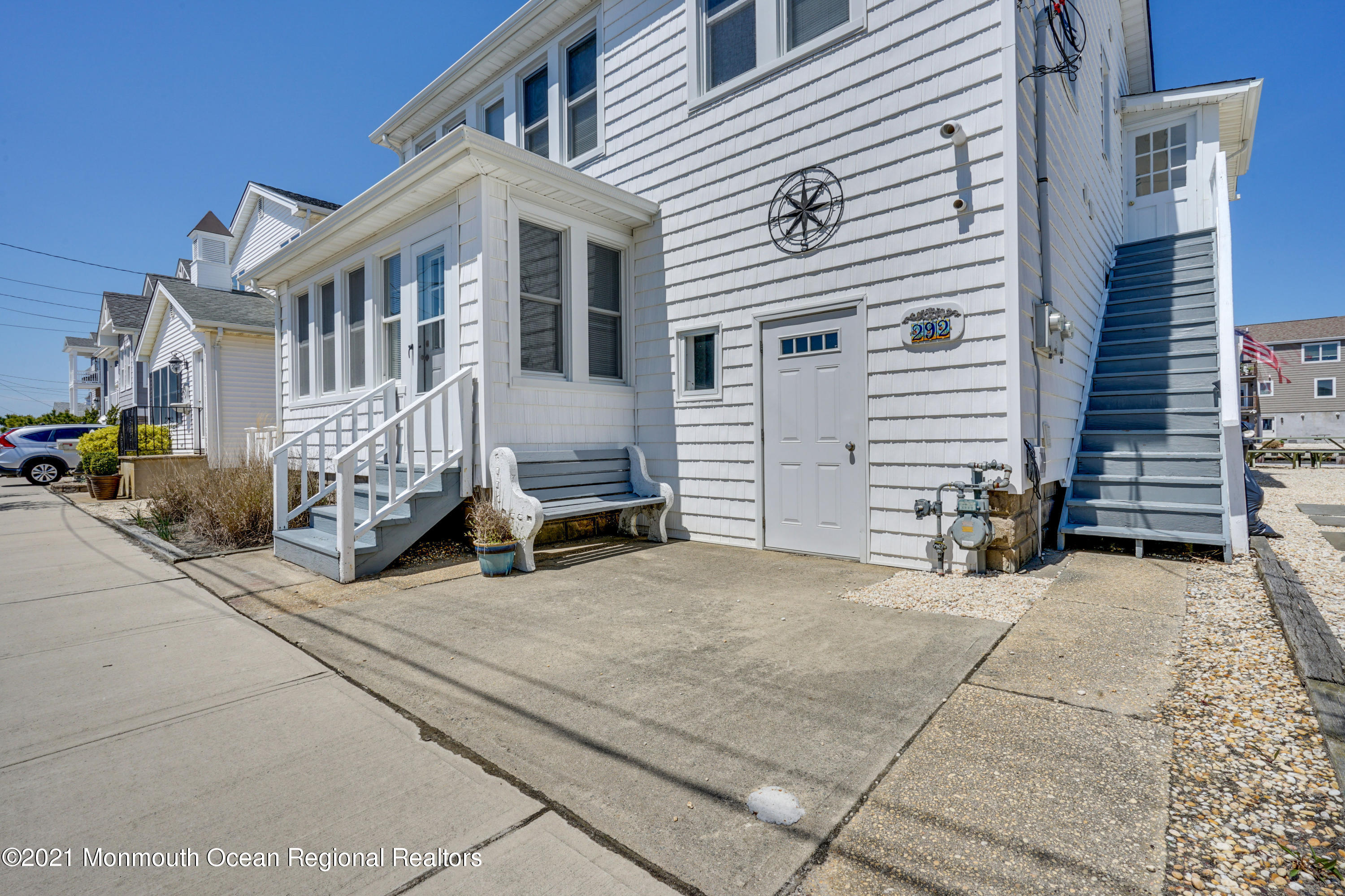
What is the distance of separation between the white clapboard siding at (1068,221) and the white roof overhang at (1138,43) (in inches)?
54.8

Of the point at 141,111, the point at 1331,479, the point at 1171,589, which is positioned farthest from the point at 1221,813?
the point at 141,111

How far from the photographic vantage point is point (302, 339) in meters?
9.09

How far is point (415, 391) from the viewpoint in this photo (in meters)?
6.74

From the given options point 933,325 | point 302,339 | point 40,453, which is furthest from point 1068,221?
point 40,453

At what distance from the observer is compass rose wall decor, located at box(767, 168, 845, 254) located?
546 cm

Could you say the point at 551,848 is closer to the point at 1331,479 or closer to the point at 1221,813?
the point at 1221,813

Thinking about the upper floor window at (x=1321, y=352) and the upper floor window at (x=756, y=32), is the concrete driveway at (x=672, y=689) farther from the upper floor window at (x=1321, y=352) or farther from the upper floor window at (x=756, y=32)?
the upper floor window at (x=1321, y=352)

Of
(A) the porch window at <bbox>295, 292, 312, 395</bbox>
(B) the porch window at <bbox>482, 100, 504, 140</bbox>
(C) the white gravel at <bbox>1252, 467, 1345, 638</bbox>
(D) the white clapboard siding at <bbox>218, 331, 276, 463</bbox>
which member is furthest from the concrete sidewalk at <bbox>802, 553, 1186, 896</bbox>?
(D) the white clapboard siding at <bbox>218, 331, 276, 463</bbox>

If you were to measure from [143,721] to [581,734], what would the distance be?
1.93 meters

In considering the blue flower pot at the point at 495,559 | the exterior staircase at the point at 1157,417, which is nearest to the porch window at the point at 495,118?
the blue flower pot at the point at 495,559

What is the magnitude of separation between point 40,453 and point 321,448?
16381mm

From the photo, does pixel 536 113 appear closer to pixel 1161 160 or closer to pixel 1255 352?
pixel 1161 160

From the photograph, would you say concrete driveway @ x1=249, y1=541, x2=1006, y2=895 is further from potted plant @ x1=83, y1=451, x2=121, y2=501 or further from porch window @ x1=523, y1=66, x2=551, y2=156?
potted plant @ x1=83, y1=451, x2=121, y2=501

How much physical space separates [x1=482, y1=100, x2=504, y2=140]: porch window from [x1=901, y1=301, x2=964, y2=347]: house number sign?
7.03 meters
